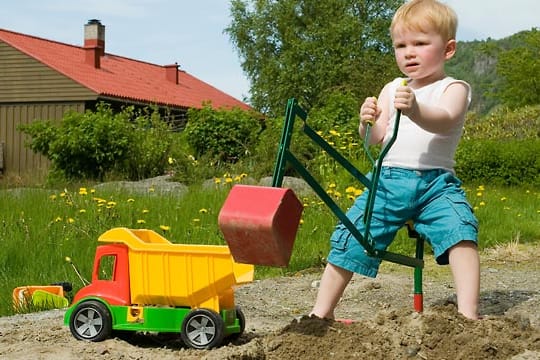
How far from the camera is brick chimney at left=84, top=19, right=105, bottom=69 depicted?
27.3 m

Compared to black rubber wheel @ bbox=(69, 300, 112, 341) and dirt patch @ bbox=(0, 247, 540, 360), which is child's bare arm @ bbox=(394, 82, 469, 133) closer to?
dirt patch @ bbox=(0, 247, 540, 360)

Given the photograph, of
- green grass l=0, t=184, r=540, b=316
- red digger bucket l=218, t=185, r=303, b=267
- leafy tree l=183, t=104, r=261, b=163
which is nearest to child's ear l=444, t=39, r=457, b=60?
red digger bucket l=218, t=185, r=303, b=267

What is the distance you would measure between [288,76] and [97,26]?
15.0m

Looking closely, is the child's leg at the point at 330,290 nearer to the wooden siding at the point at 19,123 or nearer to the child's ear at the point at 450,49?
the child's ear at the point at 450,49

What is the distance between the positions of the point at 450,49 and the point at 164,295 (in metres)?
1.40

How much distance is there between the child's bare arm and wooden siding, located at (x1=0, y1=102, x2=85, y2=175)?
21761 mm

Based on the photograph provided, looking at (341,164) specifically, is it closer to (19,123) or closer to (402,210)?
(402,210)

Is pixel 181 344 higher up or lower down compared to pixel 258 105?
lower down

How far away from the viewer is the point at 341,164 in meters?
2.61

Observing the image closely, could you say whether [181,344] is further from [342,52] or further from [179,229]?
[342,52]

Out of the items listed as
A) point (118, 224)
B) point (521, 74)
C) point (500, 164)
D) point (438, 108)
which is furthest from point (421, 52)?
point (521, 74)

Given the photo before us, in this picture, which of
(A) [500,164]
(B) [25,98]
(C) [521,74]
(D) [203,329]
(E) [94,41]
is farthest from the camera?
(C) [521,74]

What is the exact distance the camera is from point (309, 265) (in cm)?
523

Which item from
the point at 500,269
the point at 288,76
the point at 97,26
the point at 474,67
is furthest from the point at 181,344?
the point at 474,67
